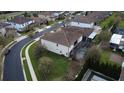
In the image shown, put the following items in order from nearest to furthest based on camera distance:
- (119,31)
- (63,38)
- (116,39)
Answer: (116,39)
(63,38)
(119,31)

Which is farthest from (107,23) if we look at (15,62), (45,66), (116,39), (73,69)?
(15,62)

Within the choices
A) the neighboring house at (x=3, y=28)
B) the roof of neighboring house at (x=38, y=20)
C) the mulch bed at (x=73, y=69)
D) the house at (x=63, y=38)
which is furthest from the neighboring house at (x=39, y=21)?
the mulch bed at (x=73, y=69)

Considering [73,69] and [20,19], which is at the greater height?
[20,19]

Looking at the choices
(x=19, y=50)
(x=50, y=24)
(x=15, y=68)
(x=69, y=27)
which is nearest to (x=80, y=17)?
(x=69, y=27)

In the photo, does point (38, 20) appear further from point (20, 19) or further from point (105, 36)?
point (105, 36)

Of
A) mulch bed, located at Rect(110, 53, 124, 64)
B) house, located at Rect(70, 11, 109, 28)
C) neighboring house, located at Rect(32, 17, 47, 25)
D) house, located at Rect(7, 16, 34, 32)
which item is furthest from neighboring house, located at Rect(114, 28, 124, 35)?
house, located at Rect(7, 16, 34, 32)

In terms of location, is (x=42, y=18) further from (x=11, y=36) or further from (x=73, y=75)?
(x=73, y=75)

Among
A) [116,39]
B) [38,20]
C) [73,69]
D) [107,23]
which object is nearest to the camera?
[73,69]
